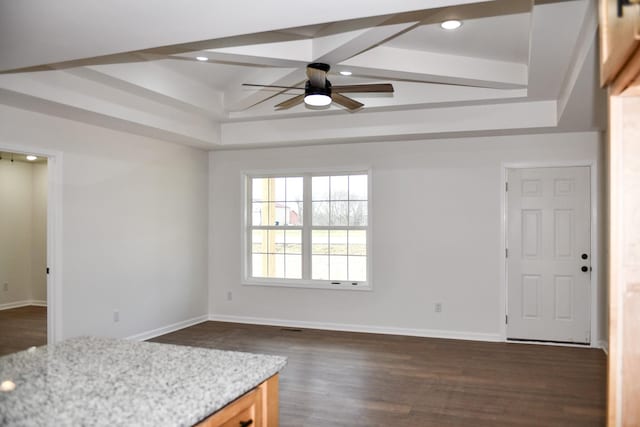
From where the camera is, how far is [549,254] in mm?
Result: 5691

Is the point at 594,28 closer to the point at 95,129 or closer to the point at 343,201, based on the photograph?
the point at 343,201

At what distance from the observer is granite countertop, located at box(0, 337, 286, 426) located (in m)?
1.32

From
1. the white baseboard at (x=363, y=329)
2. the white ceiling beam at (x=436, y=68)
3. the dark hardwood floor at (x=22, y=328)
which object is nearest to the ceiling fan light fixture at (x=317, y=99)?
the white ceiling beam at (x=436, y=68)

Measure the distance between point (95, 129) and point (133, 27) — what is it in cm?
295

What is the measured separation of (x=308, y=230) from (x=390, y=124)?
183 centimetres

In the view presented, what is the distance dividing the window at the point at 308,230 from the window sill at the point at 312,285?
0.04 feet

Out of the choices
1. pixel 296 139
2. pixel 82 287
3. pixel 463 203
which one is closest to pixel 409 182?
pixel 463 203

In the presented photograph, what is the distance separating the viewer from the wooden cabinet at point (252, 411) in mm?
1471

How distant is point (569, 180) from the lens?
5.61m

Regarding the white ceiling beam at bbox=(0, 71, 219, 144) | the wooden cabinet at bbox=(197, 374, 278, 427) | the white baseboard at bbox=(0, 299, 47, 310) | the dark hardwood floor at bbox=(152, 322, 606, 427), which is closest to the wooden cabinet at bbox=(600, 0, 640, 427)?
the wooden cabinet at bbox=(197, 374, 278, 427)

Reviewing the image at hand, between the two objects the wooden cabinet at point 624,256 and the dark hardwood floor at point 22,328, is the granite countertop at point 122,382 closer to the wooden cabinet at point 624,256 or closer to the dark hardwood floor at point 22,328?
the wooden cabinet at point 624,256

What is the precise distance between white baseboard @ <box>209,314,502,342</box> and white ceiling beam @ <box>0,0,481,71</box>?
14.6 ft

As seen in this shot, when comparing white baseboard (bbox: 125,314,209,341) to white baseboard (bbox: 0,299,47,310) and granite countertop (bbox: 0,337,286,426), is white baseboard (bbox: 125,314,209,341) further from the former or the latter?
granite countertop (bbox: 0,337,286,426)

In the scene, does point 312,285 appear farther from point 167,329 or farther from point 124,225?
point 124,225
